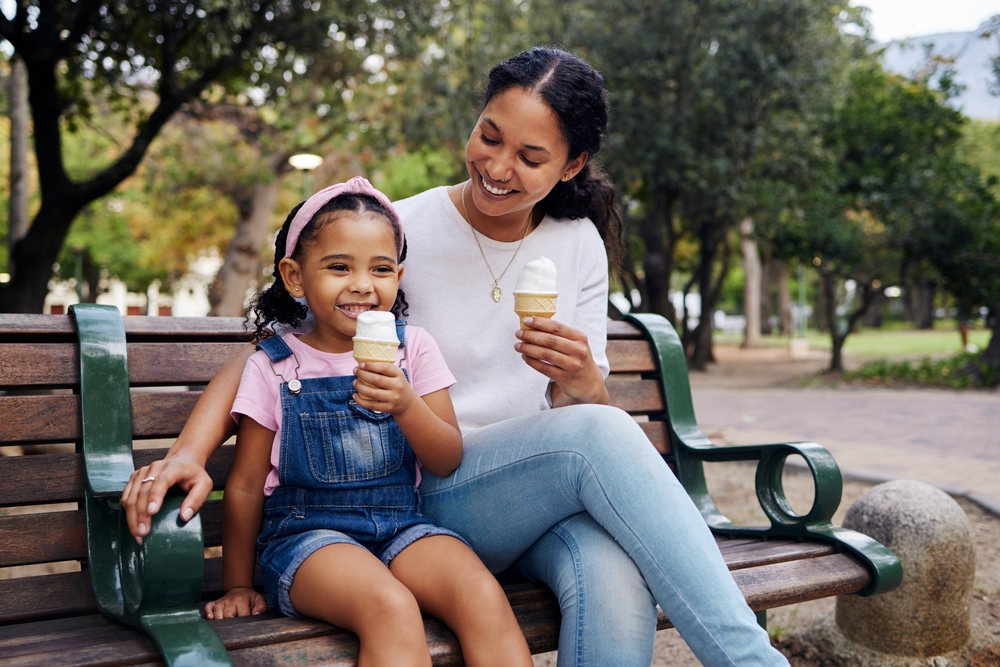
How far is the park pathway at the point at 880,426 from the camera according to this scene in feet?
21.2

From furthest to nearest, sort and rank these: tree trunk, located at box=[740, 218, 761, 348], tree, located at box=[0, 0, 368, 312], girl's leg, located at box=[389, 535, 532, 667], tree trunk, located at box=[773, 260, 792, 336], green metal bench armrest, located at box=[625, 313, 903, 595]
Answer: tree trunk, located at box=[773, 260, 792, 336] < tree trunk, located at box=[740, 218, 761, 348] < tree, located at box=[0, 0, 368, 312] < green metal bench armrest, located at box=[625, 313, 903, 595] < girl's leg, located at box=[389, 535, 532, 667]

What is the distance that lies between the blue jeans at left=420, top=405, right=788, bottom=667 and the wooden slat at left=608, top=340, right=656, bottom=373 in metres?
0.90

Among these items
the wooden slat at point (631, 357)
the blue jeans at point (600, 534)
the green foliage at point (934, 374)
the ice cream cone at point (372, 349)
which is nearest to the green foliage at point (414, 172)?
the green foliage at point (934, 374)

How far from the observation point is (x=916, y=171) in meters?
14.8

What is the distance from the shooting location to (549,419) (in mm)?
2107

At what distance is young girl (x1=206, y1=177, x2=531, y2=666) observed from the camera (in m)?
1.86

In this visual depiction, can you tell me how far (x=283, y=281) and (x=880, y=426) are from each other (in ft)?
27.1

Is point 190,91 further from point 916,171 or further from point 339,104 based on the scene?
point 916,171

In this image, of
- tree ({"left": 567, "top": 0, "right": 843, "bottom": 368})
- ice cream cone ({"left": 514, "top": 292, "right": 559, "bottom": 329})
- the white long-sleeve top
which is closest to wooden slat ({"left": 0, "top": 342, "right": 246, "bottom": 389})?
the white long-sleeve top

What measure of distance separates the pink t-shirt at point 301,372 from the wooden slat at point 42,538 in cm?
49

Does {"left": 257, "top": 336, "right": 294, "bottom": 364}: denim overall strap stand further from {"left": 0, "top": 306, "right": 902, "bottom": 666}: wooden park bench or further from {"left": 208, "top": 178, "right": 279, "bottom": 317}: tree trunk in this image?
{"left": 208, "top": 178, "right": 279, "bottom": 317}: tree trunk

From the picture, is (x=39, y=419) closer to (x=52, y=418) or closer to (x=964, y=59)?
(x=52, y=418)

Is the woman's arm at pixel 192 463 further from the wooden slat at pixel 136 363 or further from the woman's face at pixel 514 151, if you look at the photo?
the woman's face at pixel 514 151

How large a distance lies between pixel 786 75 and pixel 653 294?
14.3ft
